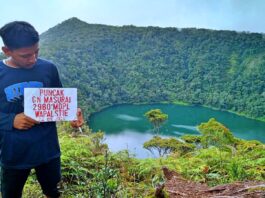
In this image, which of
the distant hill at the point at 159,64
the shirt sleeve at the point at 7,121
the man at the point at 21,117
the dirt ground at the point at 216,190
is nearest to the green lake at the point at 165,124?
the distant hill at the point at 159,64

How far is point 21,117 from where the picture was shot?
2.02 meters

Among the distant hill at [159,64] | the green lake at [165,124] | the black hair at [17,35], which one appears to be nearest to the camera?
the black hair at [17,35]

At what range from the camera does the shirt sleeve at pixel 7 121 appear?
2.04 metres

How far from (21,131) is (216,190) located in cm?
110

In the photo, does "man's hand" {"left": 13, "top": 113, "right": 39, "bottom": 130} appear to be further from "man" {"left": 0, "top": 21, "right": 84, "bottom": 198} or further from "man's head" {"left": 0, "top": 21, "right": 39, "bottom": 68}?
"man's head" {"left": 0, "top": 21, "right": 39, "bottom": 68}

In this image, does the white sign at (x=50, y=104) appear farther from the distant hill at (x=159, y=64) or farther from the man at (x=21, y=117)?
the distant hill at (x=159, y=64)

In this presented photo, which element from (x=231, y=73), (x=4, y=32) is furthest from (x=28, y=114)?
(x=231, y=73)

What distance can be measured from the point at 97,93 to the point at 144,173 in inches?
2575

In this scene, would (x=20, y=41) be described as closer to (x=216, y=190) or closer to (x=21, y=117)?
(x=21, y=117)

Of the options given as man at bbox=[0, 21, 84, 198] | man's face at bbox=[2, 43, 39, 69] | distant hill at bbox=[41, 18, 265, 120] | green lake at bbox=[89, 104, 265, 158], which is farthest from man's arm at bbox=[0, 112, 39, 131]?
distant hill at bbox=[41, 18, 265, 120]

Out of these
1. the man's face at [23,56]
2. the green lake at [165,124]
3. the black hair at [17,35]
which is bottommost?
the green lake at [165,124]

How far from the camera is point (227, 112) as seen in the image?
6525cm

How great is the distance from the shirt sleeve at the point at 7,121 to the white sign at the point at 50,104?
8 centimetres

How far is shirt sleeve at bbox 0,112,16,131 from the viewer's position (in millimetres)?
2039
